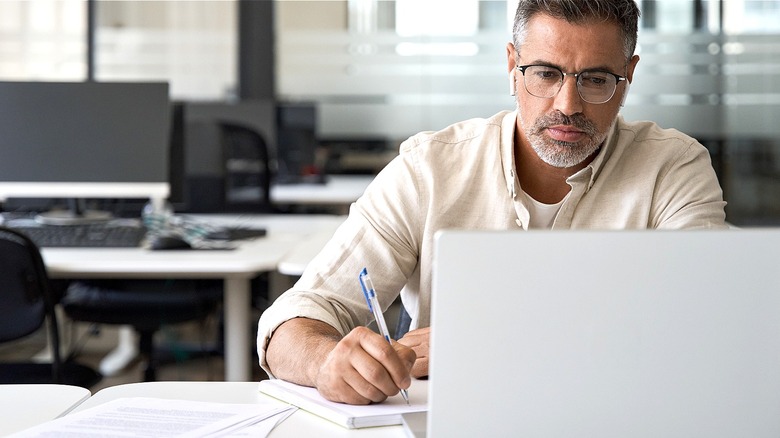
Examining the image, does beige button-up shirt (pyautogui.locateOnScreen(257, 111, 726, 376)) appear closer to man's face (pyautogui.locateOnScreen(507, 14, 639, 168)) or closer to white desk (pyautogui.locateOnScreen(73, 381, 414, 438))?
man's face (pyautogui.locateOnScreen(507, 14, 639, 168))

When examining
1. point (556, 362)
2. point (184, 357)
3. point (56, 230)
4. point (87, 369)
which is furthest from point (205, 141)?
point (556, 362)

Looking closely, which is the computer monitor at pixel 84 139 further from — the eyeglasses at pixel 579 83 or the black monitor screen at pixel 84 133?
the eyeglasses at pixel 579 83

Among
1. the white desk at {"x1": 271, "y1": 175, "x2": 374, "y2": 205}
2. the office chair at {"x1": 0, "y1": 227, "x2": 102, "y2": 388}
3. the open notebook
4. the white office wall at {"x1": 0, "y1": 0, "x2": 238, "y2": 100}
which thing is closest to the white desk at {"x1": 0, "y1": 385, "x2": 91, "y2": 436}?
the open notebook

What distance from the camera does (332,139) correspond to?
635cm

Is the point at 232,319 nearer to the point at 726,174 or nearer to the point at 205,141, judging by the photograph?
the point at 205,141

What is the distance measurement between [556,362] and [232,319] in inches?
81.7

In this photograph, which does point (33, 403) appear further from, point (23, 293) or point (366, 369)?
point (23, 293)

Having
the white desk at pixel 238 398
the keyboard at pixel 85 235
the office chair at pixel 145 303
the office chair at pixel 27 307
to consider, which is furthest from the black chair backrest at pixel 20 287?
the white desk at pixel 238 398

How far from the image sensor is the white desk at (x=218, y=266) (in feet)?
8.59

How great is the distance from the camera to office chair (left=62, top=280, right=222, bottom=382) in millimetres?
3146

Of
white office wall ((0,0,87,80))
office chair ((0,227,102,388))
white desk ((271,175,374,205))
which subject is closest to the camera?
office chair ((0,227,102,388))

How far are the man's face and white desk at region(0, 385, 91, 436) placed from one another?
2.69 feet

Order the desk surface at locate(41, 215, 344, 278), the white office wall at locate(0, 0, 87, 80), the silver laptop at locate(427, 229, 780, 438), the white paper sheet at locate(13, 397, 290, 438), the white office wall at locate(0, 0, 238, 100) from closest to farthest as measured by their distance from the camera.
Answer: the silver laptop at locate(427, 229, 780, 438)
the white paper sheet at locate(13, 397, 290, 438)
the desk surface at locate(41, 215, 344, 278)
the white office wall at locate(0, 0, 87, 80)
the white office wall at locate(0, 0, 238, 100)

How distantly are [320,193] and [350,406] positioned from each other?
12.2 feet
